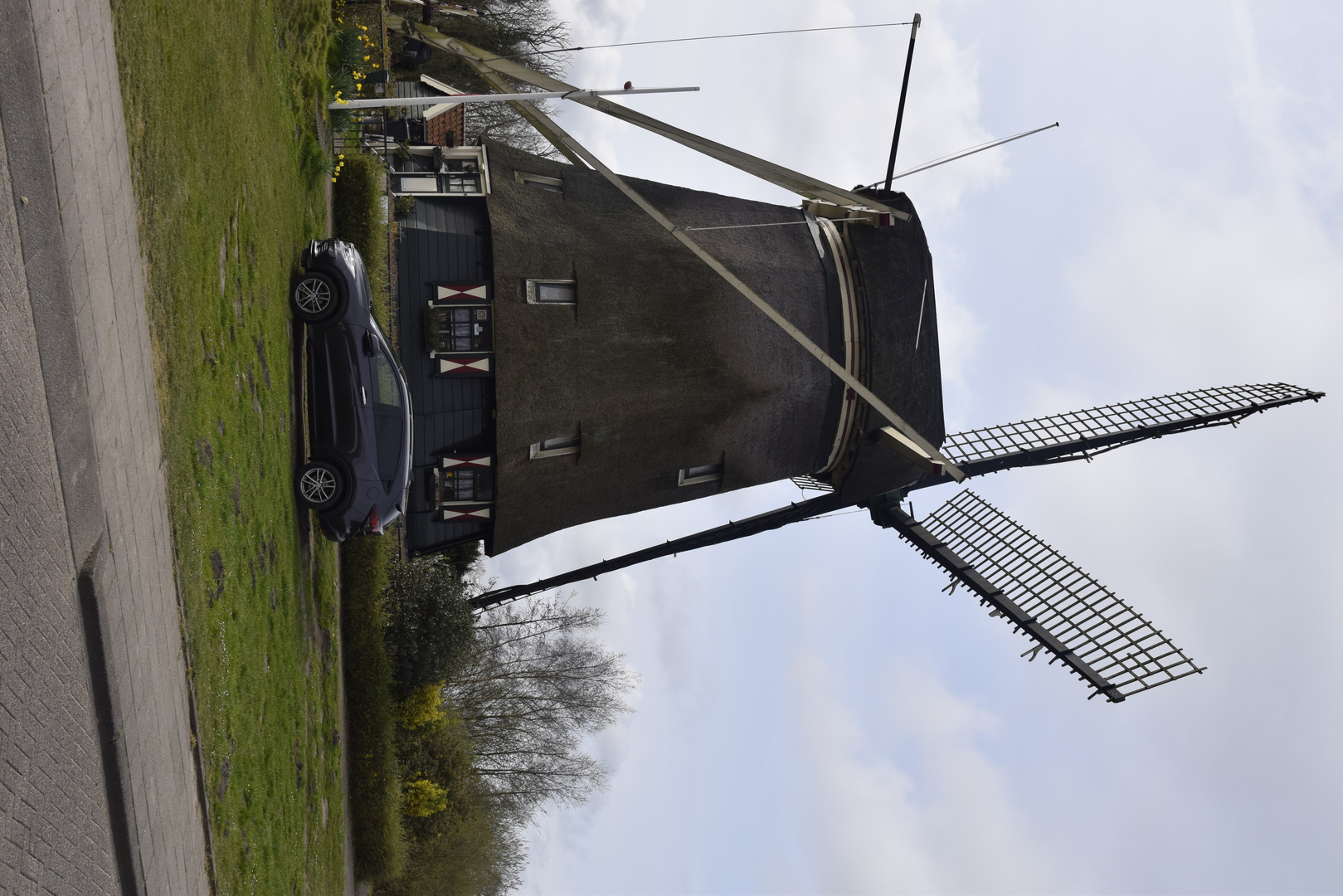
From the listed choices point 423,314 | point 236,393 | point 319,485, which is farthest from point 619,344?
point 236,393

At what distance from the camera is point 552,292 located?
1531cm

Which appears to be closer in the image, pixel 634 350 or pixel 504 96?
pixel 504 96

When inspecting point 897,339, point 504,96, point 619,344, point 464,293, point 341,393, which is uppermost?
point 504,96

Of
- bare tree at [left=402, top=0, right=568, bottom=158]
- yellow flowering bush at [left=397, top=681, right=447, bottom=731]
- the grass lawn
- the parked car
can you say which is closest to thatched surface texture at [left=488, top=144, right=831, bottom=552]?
the parked car

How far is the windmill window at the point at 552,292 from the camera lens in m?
15.1

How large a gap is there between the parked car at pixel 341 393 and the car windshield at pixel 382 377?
1 centimetres

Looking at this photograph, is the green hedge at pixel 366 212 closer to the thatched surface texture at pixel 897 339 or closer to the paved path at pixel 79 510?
the paved path at pixel 79 510

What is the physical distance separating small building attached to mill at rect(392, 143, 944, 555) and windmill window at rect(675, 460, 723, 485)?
4cm

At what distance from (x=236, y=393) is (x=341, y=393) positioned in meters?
2.69

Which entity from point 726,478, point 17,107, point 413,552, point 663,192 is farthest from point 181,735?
point 663,192

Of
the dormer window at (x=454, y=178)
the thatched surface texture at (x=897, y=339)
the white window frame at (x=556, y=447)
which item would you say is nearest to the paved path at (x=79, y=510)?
the white window frame at (x=556, y=447)

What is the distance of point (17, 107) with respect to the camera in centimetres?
572

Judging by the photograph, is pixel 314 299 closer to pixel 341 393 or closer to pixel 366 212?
pixel 341 393

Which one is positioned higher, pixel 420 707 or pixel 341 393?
pixel 341 393
